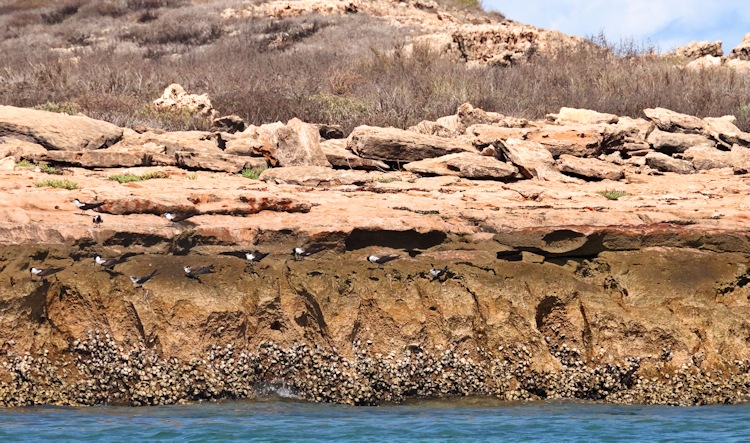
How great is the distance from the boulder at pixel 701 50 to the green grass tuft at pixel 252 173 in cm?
1817

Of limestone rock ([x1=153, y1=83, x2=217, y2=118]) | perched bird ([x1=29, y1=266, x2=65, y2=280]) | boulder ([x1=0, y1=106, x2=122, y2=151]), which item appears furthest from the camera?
limestone rock ([x1=153, y1=83, x2=217, y2=118])

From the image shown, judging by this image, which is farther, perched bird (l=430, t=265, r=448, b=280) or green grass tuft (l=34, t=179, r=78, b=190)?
green grass tuft (l=34, t=179, r=78, b=190)

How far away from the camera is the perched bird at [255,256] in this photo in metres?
8.20

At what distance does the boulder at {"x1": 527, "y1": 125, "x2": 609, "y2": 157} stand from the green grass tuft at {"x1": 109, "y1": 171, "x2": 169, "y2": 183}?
17.6 feet

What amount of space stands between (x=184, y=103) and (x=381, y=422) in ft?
34.3

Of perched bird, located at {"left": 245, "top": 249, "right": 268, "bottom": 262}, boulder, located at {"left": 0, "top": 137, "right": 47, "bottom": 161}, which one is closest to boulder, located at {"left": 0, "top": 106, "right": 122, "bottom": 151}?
boulder, located at {"left": 0, "top": 137, "right": 47, "bottom": 161}

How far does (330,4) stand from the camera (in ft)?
114

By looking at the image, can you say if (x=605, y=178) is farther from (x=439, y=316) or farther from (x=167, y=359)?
(x=167, y=359)

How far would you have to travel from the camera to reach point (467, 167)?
12.1 m

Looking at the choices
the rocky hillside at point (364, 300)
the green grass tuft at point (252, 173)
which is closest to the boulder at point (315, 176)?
the green grass tuft at point (252, 173)

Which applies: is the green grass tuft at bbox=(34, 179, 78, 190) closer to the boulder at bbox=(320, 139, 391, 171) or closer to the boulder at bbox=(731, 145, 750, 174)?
the boulder at bbox=(320, 139, 391, 171)

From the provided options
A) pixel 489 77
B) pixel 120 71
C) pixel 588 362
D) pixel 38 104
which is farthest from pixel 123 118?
pixel 588 362

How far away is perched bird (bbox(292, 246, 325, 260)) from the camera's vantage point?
8.41m

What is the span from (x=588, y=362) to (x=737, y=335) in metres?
1.31
